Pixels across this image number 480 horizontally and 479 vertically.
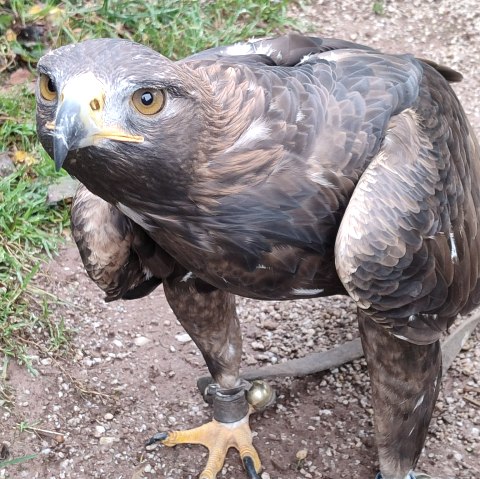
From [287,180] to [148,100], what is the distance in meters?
0.56

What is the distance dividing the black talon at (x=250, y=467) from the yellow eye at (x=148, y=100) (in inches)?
75.5

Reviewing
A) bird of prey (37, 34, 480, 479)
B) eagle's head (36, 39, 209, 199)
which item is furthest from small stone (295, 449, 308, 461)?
eagle's head (36, 39, 209, 199)

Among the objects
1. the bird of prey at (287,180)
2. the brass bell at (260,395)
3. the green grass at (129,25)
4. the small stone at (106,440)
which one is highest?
the bird of prey at (287,180)

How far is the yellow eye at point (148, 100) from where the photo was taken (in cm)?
208

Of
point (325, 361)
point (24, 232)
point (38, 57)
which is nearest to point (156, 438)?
point (325, 361)

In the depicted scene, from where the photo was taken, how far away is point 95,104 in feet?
6.59

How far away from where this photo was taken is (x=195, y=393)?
3.92 metres

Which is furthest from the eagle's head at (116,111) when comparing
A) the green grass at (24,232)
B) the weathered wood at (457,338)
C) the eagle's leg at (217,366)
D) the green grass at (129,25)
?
the green grass at (129,25)

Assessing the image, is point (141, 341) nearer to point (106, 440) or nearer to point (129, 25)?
point (106, 440)

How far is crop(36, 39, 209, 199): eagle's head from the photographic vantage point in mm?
2002

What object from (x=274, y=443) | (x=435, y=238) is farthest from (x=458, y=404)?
(x=435, y=238)

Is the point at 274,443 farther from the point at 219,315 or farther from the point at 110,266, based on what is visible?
the point at 110,266

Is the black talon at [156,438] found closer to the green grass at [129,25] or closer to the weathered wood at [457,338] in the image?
the weathered wood at [457,338]

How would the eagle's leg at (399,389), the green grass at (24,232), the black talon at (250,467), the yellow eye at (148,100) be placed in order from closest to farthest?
the yellow eye at (148,100) → the eagle's leg at (399,389) → the black talon at (250,467) → the green grass at (24,232)
